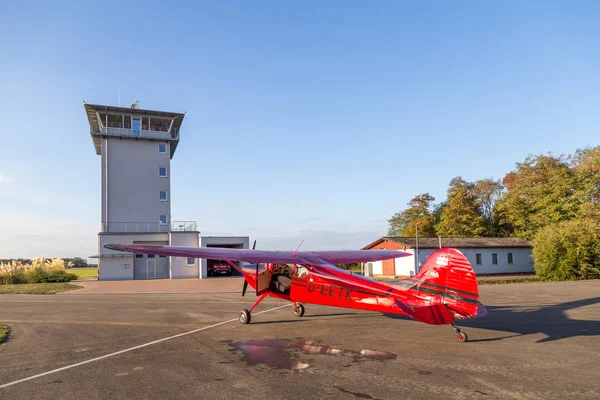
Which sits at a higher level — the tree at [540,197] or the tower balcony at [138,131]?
the tower balcony at [138,131]

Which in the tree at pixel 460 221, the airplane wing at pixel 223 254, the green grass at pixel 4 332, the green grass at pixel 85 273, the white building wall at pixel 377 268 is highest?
the tree at pixel 460 221

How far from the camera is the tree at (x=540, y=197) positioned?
45.2 metres

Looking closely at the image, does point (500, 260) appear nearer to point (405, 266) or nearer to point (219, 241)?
point (405, 266)

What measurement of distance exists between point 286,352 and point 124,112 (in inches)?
1687

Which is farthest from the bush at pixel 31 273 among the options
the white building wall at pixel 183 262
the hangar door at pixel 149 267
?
the white building wall at pixel 183 262

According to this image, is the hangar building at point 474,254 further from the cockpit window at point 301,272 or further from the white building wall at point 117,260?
the cockpit window at point 301,272

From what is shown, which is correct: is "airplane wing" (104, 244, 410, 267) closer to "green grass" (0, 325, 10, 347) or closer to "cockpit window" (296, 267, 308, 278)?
"cockpit window" (296, 267, 308, 278)

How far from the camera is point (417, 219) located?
6003 cm

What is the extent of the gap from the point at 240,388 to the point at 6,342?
761 cm

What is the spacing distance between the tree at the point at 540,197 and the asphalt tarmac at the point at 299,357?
35.7m

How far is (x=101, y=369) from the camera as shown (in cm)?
769

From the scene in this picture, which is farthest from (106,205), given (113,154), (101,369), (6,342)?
(101,369)

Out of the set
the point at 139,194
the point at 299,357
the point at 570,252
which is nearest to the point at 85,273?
the point at 139,194

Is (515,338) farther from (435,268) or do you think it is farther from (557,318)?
(557,318)
